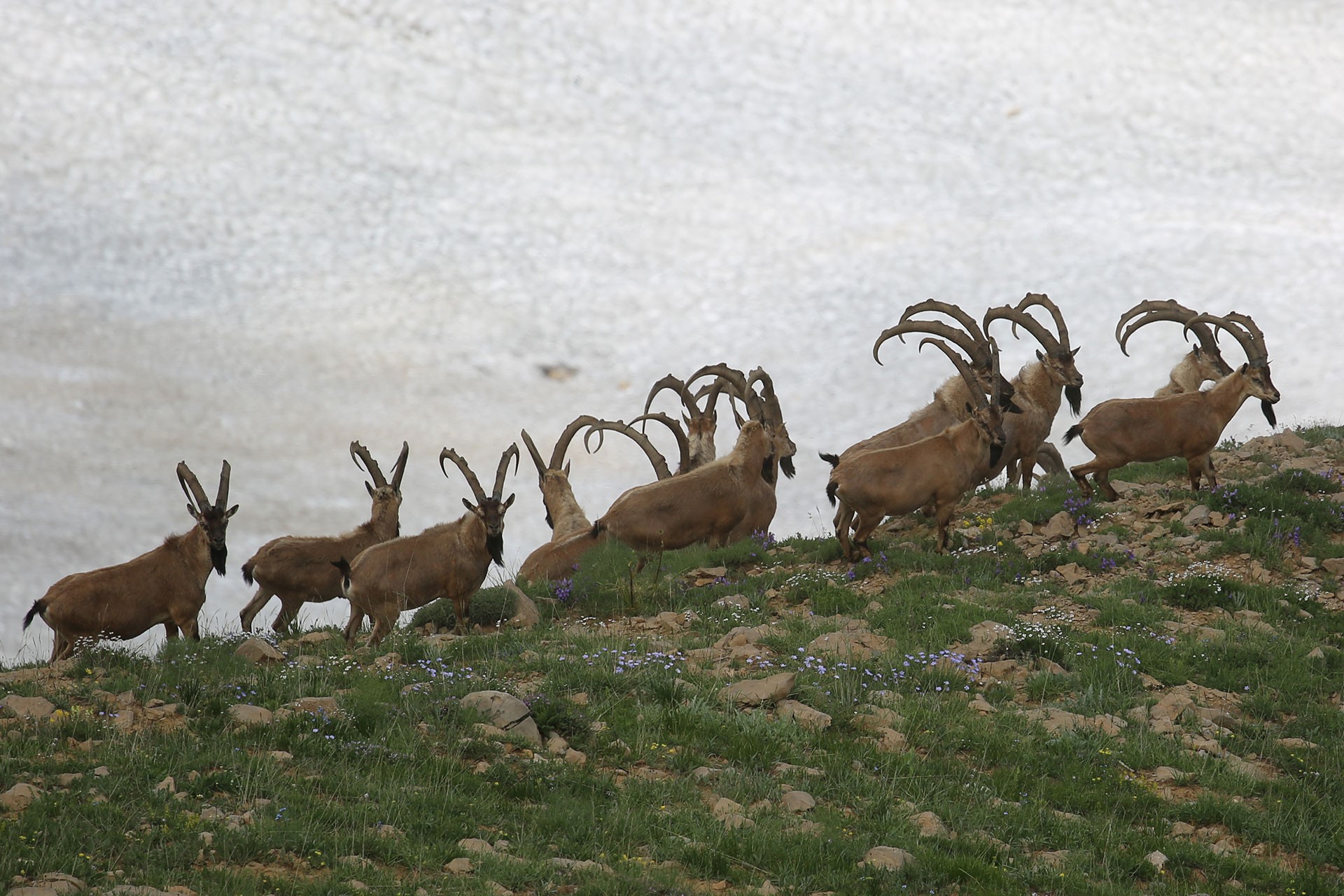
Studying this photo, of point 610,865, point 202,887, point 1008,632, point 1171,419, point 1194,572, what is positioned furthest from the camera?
point 1171,419

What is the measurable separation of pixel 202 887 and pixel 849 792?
375cm

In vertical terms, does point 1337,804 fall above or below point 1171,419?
below

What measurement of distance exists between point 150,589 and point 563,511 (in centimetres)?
671

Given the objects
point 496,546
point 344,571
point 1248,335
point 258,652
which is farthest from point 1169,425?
point 258,652

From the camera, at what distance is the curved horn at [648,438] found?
19875 millimetres

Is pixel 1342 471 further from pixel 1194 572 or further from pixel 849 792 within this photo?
pixel 849 792

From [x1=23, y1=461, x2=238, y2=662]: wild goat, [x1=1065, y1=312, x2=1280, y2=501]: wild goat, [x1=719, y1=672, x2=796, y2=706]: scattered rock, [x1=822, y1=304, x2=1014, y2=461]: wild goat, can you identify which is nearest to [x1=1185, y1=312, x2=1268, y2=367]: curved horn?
[x1=1065, y1=312, x2=1280, y2=501]: wild goat

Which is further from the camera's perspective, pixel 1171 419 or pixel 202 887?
pixel 1171 419

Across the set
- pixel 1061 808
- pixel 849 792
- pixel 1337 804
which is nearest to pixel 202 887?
pixel 849 792

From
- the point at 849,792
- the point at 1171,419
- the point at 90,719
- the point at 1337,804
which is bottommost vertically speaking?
the point at 1337,804

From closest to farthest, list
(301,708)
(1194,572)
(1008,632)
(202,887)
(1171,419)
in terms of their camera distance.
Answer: (202,887) → (301,708) → (1008,632) → (1194,572) → (1171,419)

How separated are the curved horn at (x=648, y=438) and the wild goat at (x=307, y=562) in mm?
4428

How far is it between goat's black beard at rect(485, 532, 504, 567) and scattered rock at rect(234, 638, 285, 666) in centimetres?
292

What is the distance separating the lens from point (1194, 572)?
12492 mm
